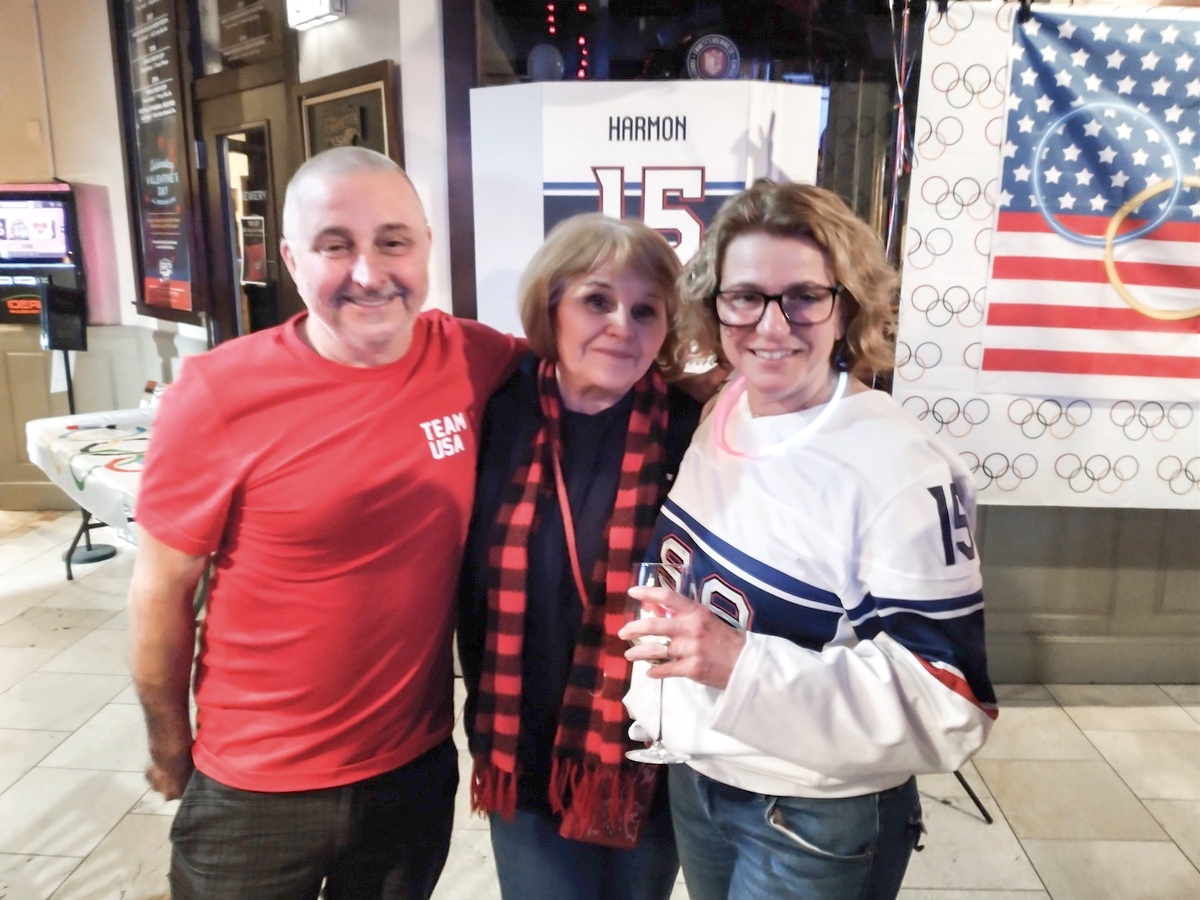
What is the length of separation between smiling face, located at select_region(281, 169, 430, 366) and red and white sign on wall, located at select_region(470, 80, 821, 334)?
1446mm

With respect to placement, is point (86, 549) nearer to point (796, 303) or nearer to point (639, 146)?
point (639, 146)

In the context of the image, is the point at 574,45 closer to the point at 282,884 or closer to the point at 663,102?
the point at 663,102

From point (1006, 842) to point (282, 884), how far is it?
1.96m

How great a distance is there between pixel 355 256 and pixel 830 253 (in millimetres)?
673

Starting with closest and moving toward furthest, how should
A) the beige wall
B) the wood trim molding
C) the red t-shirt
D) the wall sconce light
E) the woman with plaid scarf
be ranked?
the red t-shirt < the woman with plaid scarf < the wood trim molding < the wall sconce light < the beige wall

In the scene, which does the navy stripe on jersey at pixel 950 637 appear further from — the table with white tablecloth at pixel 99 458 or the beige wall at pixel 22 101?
the beige wall at pixel 22 101

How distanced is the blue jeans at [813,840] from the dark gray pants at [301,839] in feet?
1.60

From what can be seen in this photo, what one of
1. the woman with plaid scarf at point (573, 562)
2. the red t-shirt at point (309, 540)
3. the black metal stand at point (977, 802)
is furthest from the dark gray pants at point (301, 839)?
the black metal stand at point (977, 802)

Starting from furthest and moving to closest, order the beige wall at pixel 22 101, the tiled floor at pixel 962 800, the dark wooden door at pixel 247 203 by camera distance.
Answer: the beige wall at pixel 22 101
the dark wooden door at pixel 247 203
the tiled floor at pixel 962 800

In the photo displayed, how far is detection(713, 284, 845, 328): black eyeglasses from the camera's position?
3.60ft

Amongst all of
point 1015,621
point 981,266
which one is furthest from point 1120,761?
point 981,266

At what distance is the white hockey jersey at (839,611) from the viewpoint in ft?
3.16

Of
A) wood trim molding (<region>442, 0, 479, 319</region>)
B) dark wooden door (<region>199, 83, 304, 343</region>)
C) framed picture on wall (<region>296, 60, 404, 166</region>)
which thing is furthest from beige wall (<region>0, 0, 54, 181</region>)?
wood trim molding (<region>442, 0, 479, 319</region>)

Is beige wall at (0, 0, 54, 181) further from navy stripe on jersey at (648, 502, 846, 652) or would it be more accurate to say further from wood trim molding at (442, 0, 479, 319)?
navy stripe on jersey at (648, 502, 846, 652)
